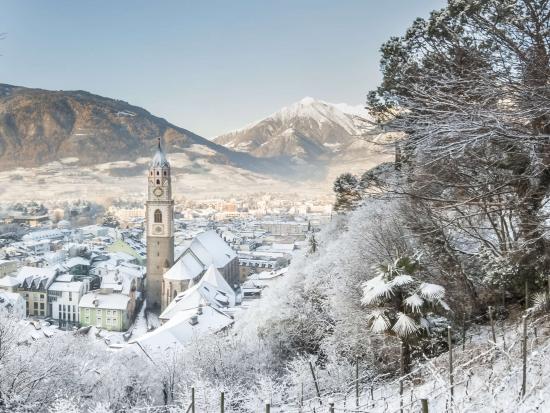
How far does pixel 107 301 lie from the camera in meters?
42.8

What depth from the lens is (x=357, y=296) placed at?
14219 millimetres

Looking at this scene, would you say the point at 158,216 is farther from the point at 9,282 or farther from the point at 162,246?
the point at 9,282

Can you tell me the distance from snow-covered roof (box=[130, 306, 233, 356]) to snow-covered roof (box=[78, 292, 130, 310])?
16.8 m

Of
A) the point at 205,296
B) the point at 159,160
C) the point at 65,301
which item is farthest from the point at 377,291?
the point at 65,301

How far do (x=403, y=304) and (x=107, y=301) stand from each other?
4004 cm

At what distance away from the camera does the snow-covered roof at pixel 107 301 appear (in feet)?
138

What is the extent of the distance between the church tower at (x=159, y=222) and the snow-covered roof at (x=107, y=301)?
4.20m

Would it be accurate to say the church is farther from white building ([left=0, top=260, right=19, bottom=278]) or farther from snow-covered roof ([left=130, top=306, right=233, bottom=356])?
white building ([left=0, top=260, right=19, bottom=278])

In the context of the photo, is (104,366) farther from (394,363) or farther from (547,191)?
(547,191)

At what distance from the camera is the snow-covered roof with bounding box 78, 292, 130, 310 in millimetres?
42094

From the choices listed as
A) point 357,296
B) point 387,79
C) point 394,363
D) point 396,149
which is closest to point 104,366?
point 357,296

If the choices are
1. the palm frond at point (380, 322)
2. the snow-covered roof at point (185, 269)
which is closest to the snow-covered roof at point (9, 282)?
the snow-covered roof at point (185, 269)

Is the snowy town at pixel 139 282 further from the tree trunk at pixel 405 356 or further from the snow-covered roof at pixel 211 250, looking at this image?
the tree trunk at pixel 405 356

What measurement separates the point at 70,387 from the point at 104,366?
8.62 ft
